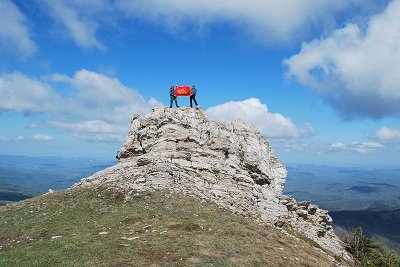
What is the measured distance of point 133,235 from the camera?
3092cm

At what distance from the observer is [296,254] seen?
31.9 meters

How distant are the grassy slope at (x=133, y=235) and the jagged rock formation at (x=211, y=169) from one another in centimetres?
378

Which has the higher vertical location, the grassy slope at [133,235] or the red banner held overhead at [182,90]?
the red banner held overhead at [182,90]

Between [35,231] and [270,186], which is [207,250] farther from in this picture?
[270,186]

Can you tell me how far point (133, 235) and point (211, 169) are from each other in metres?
20.0

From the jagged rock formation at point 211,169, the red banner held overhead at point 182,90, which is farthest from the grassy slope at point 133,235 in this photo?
the red banner held overhead at point 182,90

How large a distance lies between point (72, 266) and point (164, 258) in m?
5.84

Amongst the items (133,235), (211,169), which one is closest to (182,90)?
(211,169)

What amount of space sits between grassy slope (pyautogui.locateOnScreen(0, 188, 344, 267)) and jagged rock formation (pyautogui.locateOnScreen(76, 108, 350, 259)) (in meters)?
3.78

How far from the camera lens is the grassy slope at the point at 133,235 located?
26328mm

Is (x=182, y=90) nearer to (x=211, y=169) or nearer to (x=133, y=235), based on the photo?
(x=211, y=169)

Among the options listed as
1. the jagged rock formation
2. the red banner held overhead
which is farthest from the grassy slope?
the red banner held overhead

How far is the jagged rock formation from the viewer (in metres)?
44.7

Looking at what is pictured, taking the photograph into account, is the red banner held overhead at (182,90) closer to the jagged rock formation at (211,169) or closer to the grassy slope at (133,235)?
the jagged rock formation at (211,169)
